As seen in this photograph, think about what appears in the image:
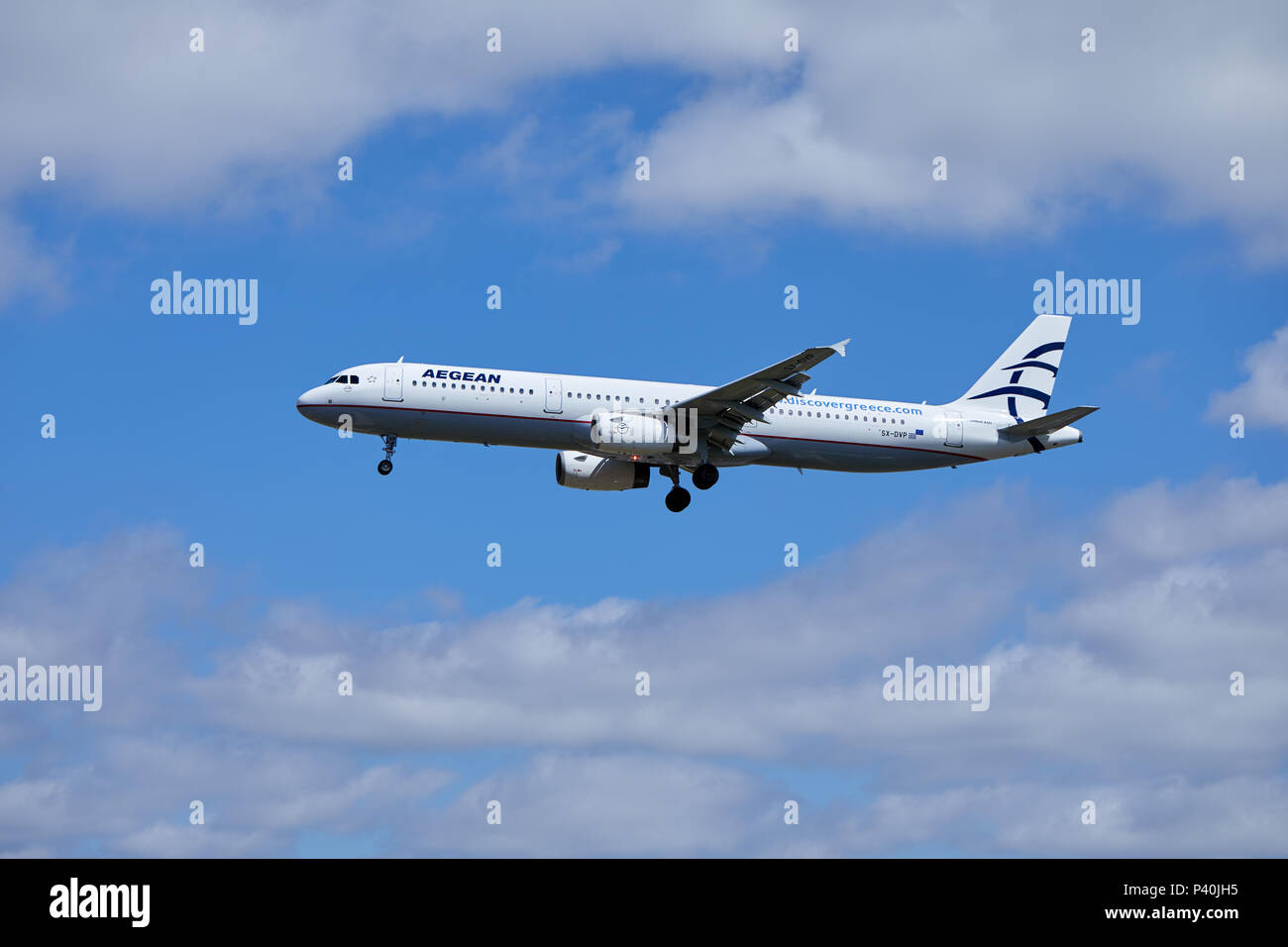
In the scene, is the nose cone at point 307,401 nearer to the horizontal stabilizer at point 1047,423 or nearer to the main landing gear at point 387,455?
the main landing gear at point 387,455

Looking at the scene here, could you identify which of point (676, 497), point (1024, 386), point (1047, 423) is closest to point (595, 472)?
point (676, 497)

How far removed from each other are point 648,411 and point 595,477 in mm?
4980

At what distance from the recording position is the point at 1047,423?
208ft

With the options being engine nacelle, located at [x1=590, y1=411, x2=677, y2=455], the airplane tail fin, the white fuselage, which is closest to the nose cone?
the white fuselage

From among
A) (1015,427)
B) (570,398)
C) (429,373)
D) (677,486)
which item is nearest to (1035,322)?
(1015,427)

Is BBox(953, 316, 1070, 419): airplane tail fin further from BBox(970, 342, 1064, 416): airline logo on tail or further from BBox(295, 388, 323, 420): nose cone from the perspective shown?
BBox(295, 388, 323, 420): nose cone

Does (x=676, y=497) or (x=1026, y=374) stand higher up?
(x=1026, y=374)

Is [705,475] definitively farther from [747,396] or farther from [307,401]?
[307,401]

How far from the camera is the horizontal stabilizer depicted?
61.3 meters

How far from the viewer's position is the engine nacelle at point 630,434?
57438 mm

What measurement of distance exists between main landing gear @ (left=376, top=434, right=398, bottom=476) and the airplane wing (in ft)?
33.9

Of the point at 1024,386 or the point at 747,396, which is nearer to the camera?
the point at 747,396

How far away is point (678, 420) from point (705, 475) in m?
2.93
